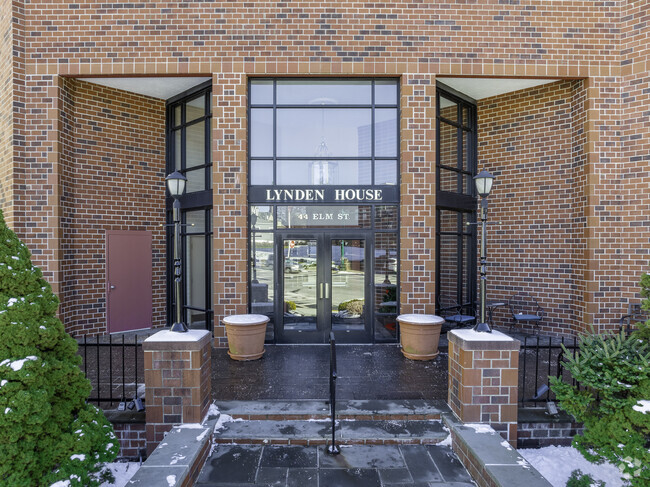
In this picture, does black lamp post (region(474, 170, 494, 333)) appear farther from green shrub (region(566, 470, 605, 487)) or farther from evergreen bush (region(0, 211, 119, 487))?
evergreen bush (region(0, 211, 119, 487))

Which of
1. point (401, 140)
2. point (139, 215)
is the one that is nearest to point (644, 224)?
point (401, 140)

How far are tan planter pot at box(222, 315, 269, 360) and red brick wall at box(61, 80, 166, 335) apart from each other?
3.44 m

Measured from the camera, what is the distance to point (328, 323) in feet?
23.7

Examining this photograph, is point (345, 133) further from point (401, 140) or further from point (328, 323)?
point (328, 323)

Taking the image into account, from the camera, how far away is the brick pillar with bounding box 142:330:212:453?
387 cm

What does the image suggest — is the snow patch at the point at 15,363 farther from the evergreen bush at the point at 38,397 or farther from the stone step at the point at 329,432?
the stone step at the point at 329,432

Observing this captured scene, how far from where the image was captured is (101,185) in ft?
26.2

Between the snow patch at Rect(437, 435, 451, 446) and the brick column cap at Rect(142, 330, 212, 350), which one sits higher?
the brick column cap at Rect(142, 330, 212, 350)

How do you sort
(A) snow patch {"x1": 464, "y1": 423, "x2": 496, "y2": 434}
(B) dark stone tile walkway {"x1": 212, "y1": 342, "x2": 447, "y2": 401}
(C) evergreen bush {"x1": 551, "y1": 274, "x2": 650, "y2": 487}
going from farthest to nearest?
(B) dark stone tile walkway {"x1": 212, "y1": 342, "x2": 447, "y2": 401}, (A) snow patch {"x1": 464, "y1": 423, "x2": 496, "y2": 434}, (C) evergreen bush {"x1": 551, "y1": 274, "x2": 650, "y2": 487}

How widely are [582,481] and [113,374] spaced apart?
234 inches

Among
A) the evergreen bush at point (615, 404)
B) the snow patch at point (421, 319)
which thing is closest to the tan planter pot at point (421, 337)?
the snow patch at point (421, 319)

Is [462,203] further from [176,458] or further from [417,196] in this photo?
[176,458]

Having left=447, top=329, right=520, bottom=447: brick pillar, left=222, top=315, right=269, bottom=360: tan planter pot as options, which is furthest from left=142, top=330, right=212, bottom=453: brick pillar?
left=447, top=329, right=520, bottom=447: brick pillar

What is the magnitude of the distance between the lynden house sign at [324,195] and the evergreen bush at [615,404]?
429 centimetres
